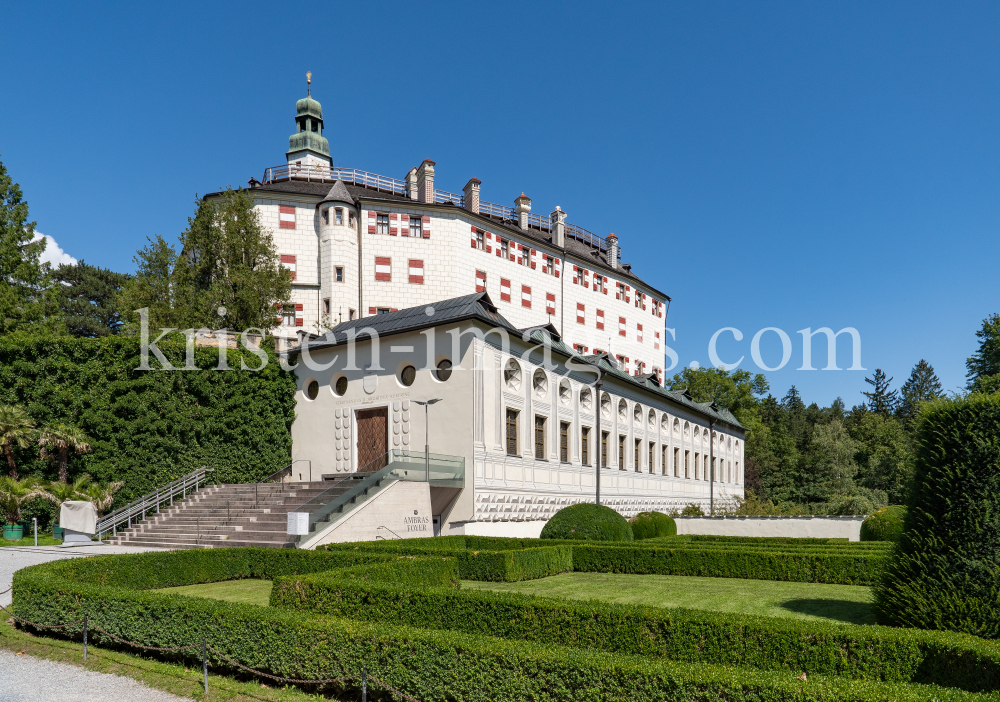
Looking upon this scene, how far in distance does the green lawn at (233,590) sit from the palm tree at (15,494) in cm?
1129

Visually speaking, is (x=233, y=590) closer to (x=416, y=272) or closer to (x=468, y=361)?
(x=468, y=361)

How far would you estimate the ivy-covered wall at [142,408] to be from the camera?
24.4m

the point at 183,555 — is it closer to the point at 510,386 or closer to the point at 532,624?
the point at 532,624

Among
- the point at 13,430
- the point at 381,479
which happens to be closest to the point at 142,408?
the point at 13,430

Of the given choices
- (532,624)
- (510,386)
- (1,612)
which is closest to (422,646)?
(532,624)

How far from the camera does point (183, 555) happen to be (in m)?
15.0

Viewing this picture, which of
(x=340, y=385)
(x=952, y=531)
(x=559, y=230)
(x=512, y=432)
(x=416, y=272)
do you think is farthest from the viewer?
(x=559, y=230)

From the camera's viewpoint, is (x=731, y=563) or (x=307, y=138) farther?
(x=307, y=138)

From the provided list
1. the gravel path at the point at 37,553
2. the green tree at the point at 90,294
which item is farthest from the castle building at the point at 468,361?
the green tree at the point at 90,294

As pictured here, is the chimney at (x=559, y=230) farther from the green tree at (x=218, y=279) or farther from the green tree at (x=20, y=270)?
the green tree at (x=20, y=270)

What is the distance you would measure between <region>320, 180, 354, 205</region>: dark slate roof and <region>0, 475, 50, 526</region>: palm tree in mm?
22252

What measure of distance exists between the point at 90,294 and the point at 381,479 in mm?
49016

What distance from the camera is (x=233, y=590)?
14.3m

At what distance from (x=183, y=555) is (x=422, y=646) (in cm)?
999
